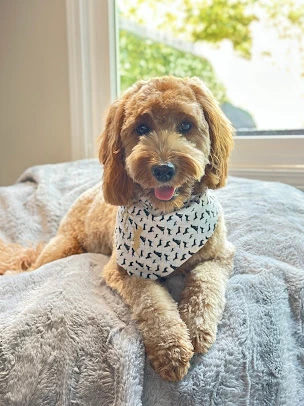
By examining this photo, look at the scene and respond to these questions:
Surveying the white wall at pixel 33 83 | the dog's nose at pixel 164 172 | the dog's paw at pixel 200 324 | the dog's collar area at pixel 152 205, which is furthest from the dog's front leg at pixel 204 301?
the white wall at pixel 33 83

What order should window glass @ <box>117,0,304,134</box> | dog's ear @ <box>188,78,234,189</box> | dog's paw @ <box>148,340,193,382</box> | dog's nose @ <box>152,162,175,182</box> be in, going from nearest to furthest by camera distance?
dog's paw @ <box>148,340,193,382</box> → dog's nose @ <box>152,162,175,182</box> → dog's ear @ <box>188,78,234,189</box> → window glass @ <box>117,0,304,134</box>

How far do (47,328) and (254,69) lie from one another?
1468mm

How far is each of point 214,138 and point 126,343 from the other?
0.51 metres

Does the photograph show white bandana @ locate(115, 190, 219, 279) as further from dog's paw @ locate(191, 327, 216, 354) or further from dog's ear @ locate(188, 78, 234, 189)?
dog's paw @ locate(191, 327, 216, 354)

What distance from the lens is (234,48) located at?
6.32 ft

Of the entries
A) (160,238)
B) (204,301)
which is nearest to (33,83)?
(160,238)

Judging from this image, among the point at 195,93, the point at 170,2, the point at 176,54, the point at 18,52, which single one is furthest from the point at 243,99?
the point at 18,52

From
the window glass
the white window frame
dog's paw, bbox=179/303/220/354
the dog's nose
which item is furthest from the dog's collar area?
the window glass

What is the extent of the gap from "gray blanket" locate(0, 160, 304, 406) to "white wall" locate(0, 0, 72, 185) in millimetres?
1185

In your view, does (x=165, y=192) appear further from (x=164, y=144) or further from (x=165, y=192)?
(x=164, y=144)

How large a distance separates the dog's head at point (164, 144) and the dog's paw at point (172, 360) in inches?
12.7

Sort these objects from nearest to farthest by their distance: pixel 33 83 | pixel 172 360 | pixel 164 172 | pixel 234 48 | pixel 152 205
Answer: pixel 172 360, pixel 164 172, pixel 152 205, pixel 234 48, pixel 33 83

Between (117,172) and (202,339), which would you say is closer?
(202,339)

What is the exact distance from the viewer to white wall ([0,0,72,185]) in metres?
2.15
